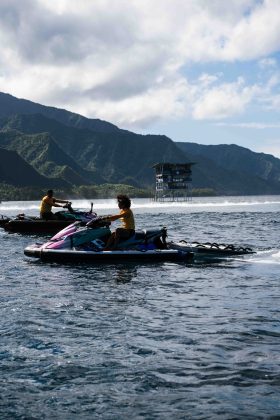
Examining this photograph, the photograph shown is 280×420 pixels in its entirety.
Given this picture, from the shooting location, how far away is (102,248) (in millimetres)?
19578

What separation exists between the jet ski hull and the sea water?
2855 millimetres

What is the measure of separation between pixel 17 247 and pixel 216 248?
439 inches

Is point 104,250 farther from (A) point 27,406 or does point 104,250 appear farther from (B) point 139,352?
(A) point 27,406

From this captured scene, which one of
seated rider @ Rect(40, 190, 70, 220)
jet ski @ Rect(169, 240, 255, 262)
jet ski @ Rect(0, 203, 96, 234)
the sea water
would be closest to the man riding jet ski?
jet ski @ Rect(169, 240, 255, 262)

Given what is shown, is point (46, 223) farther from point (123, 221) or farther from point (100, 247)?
point (123, 221)

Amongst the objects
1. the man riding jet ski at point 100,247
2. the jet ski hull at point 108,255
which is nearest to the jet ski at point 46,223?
the man riding jet ski at point 100,247

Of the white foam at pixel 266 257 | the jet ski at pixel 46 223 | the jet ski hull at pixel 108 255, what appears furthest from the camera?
the jet ski at pixel 46 223

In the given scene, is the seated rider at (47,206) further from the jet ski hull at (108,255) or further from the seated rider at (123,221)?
the seated rider at (123,221)

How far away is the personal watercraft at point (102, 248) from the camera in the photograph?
1906cm

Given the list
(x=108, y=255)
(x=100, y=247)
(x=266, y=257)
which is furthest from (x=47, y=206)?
(x=266, y=257)

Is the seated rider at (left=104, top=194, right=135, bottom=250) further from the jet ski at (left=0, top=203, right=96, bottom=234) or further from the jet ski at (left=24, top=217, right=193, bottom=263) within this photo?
the jet ski at (left=0, top=203, right=96, bottom=234)

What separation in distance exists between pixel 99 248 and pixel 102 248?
120 mm

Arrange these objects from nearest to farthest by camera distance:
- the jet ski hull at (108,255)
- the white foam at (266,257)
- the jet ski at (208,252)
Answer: the jet ski hull at (108,255)
the white foam at (266,257)
the jet ski at (208,252)

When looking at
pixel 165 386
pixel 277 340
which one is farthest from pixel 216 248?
pixel 165 386
